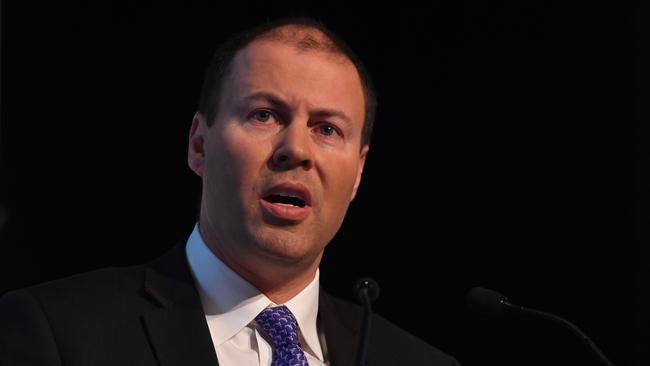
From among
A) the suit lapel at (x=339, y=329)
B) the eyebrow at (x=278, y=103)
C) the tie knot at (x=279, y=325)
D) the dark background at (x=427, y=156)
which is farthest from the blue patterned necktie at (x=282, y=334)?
the dark background at (x=427, y=156)

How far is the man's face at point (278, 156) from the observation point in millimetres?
2188

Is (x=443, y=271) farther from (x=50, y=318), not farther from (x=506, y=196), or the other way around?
(x=50, y=318)

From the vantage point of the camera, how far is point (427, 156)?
3.54 m

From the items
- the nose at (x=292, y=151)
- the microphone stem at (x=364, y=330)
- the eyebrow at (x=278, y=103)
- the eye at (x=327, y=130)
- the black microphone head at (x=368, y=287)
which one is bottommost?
the microphone stem at (x=364, y=330)

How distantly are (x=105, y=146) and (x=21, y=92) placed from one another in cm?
35

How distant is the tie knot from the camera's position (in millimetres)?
2240

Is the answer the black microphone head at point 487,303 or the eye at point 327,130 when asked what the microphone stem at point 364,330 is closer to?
the black microphone head at point 487,303

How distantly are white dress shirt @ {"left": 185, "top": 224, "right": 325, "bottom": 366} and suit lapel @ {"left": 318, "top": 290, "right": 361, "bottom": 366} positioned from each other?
0.04m

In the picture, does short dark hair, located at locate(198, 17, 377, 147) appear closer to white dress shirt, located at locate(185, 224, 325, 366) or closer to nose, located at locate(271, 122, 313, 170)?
nose, located at locate(271, 122, 313, 170)

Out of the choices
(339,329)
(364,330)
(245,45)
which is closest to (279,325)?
(339,329)

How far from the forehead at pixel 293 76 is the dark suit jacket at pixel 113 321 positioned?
488 millimetres

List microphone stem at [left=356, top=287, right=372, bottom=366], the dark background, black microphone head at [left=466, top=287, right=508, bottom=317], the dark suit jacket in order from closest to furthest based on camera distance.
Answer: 1. microphone stem at [left=356, top=287, right=372, bottom=366]
2. the dark suit jacket
3. black microphone head at [left=466, top=287, right=508, bottom=317]
4. the dark background

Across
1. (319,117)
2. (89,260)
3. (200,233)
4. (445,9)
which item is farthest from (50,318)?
(445,9)

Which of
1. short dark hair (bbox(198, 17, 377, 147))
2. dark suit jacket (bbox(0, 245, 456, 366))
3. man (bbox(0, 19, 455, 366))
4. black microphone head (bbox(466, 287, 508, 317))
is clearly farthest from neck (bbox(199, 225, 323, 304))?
black microphone head (bbox(466, 287, 508, 317))
